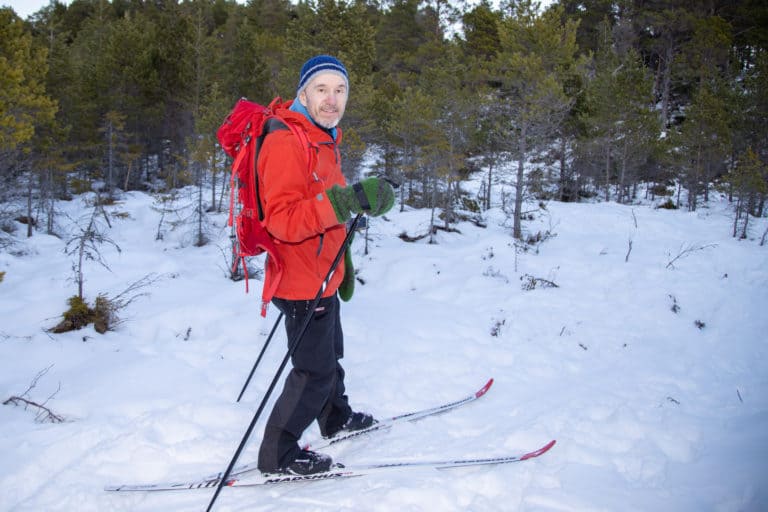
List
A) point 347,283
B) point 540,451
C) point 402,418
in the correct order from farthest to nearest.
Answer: point 402,418 → point 347,283 → point 540,451

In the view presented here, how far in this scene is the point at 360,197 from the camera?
7.08 ft

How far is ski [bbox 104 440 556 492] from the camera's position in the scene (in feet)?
7.70

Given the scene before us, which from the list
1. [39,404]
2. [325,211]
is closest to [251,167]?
[325,211]

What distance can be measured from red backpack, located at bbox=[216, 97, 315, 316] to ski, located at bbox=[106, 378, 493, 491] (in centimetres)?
111

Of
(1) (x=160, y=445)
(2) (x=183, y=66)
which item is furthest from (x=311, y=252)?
(2) (x=183, y=66)

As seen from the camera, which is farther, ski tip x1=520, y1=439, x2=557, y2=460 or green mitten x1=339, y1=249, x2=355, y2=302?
green mitten x1=339, y1=249, x2=355, y2=302

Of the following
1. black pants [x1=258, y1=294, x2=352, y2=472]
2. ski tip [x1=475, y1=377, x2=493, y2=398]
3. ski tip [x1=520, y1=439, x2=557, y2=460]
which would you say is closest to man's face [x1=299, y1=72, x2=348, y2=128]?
black pants [x1=258, y1=294, x2=352, y2=472]

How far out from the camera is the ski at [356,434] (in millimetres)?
2359

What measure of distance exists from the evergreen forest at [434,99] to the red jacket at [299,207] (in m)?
12.9

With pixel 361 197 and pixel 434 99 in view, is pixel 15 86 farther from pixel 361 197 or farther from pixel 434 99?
pixel 434 99

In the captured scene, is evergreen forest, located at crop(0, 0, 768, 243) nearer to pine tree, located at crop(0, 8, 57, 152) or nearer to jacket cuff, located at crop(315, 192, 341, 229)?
pine tree, located at crop(0, 8, 57, 152)

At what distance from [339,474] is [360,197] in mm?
1732

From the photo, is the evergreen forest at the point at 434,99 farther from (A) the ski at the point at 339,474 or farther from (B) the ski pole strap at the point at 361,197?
(B) the ski pole strap at the point at 361,197

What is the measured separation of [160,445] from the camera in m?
2.74
